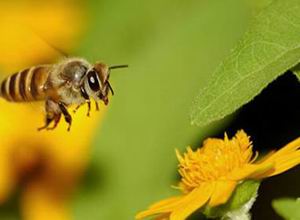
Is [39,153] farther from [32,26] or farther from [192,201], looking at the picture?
[192,201]

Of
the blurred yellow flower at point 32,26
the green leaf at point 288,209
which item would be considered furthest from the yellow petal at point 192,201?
the blurred yellow flower at point 32,26

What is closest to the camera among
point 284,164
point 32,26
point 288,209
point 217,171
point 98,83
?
point 288,209

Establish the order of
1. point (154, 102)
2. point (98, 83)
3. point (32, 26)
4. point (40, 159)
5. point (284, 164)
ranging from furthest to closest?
point (32, 26), point (40, 159), point (154, 102), point (98, 83), point (284, 164)

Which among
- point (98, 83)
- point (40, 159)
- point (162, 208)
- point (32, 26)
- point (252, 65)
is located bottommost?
point (162, 208)

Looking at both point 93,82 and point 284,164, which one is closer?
point 284,164

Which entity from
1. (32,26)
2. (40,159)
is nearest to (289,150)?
(40,159)

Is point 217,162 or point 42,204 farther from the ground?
point 42,204

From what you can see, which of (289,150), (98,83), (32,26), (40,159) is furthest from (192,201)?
(32,26)

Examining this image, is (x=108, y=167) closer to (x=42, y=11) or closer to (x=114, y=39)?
(x=114, y=39)

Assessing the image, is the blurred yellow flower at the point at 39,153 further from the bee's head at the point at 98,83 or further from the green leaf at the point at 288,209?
the green leaf at the point at 288,209
